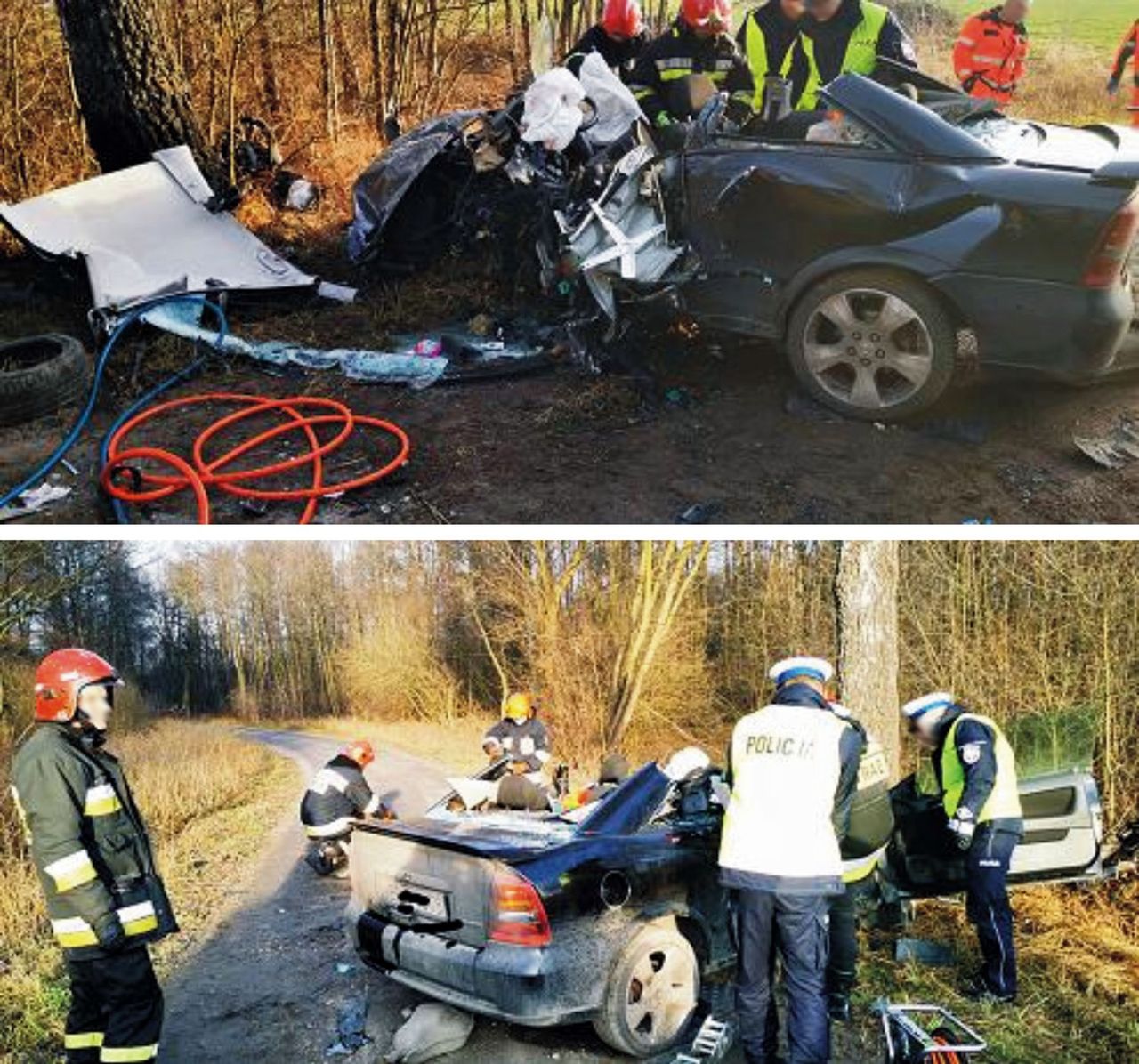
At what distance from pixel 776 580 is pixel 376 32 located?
169 inches

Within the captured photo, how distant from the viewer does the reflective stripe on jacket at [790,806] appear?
150 inches

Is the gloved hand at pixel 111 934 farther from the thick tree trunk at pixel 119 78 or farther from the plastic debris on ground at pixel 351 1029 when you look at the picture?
the thick tree trunk at pixel 119 78

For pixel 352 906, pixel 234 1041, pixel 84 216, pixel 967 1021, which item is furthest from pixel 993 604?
pixel 84 216

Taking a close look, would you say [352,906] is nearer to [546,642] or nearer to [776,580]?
[546,642]

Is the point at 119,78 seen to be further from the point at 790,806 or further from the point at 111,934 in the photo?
the point at 790,806

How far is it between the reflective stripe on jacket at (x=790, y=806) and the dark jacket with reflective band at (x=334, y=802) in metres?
1.60

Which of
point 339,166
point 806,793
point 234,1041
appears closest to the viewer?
point 806,793

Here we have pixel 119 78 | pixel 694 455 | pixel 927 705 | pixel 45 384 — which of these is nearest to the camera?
pixel 927 705

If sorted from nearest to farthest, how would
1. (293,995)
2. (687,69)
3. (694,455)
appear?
(293,995) < (694,455) < (687,69)

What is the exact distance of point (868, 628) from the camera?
507 centimetres

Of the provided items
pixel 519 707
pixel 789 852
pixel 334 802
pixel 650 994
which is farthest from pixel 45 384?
pixel 789 852

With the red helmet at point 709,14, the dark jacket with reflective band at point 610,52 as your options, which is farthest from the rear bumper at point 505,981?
the red helmet at point 709,14

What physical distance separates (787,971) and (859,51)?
3.81m

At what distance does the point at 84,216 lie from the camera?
6402 millimetres
